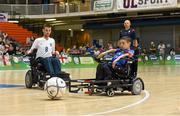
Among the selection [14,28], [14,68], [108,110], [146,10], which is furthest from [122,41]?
[14,28]

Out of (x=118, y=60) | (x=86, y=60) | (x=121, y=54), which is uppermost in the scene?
(x=121, y=54)

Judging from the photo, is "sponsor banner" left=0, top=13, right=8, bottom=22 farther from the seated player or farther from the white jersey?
the seated player

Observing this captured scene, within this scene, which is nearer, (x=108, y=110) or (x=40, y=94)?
(x=108, y=110)

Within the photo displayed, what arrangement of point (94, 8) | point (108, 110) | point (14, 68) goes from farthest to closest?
point (94, 8)
point (14, 68)
point (108, 110)

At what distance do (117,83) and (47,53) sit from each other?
118 inches

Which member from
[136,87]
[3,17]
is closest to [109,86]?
[136,87]

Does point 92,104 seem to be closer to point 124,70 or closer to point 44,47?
point 124,70

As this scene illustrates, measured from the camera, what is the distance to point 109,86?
456 inches

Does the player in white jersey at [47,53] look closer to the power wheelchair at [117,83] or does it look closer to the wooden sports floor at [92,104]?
the wooden sports floor at [92,104]

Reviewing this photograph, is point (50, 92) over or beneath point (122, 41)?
beneath

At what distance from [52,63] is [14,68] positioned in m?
17.4

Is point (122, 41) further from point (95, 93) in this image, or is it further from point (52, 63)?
point (52, 63)

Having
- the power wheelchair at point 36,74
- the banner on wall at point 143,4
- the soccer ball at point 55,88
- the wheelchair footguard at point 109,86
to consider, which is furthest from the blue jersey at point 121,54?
the banner on wall at point 143,4

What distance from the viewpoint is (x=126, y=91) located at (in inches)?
513
